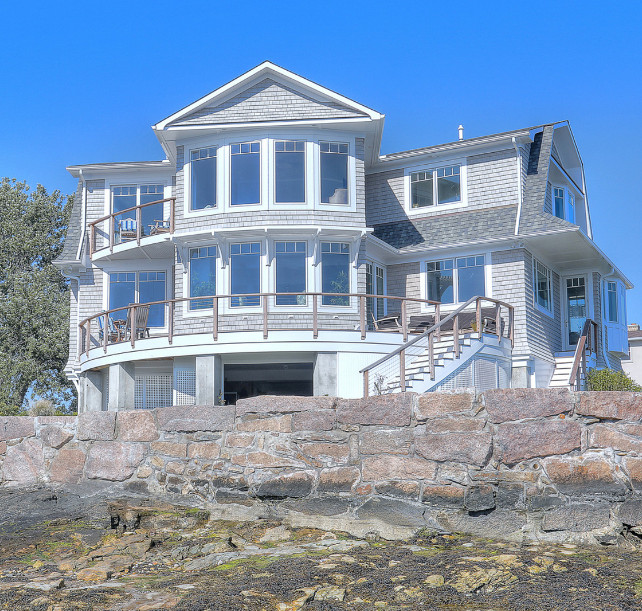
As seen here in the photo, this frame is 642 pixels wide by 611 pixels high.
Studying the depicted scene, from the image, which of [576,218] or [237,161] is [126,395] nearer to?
[237,161]

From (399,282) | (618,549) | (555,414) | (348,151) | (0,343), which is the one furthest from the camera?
Result: (0,343)

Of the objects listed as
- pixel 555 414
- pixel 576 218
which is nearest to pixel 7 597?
pixel 555 414

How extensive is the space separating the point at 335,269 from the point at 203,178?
4.43 m

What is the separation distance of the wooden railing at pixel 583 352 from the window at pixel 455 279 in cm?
303

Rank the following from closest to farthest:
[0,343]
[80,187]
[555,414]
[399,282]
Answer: [555,414] < [399,282] < [80,187] < [0,343]

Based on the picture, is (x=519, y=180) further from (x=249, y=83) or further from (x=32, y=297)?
(x=32, y=297)

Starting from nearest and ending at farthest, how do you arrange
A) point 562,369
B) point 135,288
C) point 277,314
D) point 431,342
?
point 431,342 → point 277,314 → point 562,369 → point 135,288

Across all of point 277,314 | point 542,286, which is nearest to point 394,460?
point 277,314

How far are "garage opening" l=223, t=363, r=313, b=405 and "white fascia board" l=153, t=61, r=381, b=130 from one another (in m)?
7.01

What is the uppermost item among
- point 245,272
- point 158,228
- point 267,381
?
point 158,228

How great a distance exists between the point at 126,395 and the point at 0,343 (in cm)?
1715

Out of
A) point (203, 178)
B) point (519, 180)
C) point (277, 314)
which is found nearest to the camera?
point (277, 314)

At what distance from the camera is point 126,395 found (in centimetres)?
2144

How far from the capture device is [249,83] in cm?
2269
